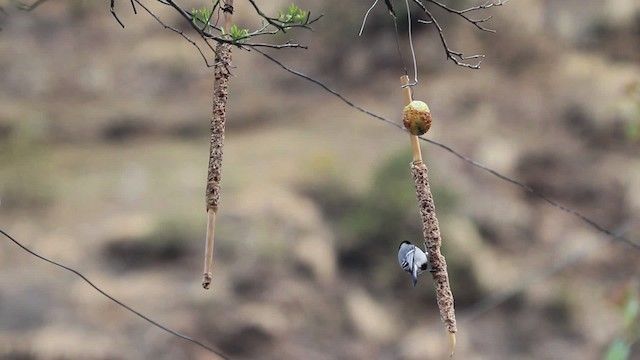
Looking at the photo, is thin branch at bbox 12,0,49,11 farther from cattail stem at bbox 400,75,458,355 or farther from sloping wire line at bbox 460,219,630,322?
sloping wire line at bbox 460,219,630,322

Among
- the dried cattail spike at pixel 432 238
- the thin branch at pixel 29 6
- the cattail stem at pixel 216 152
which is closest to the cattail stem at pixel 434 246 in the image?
the dried cattail spike at pixel 432 238

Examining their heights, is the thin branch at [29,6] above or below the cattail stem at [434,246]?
above

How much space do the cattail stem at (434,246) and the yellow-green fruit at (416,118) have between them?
0.09 feet

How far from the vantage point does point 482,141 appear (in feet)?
22.8

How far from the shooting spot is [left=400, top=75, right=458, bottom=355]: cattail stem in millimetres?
1541

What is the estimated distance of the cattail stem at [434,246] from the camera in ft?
5.06

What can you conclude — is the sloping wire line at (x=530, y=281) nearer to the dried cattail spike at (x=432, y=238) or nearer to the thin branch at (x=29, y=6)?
the dried cattail spike at (x=432, y=238)

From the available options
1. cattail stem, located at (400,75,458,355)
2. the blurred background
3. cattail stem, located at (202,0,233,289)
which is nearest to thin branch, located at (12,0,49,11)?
cattail stem, located at (202,0,233,289)

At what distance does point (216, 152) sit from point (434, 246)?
1.39 feet

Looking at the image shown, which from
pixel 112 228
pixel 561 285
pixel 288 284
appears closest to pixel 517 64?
pixel 561 285

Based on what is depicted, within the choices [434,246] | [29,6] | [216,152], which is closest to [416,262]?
[434,246]

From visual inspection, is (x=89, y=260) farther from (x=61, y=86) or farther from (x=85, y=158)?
(x=61, y=86)

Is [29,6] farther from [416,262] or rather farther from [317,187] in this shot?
[317,187]

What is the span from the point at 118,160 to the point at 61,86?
1084 millimetres
